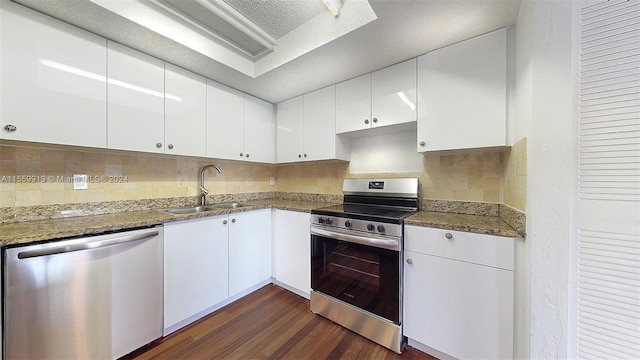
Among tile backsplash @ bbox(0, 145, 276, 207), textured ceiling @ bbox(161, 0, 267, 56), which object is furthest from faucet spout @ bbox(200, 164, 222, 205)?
textured ceiling @ bbox(161, 0, 267, 56)

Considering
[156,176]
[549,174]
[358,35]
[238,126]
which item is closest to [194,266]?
[156,176]

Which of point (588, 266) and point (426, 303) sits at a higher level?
point (588, 266)

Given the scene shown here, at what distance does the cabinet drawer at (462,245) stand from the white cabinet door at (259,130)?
1.78 m

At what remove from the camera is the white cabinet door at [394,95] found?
64.5 inches

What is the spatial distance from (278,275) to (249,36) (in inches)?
87.3

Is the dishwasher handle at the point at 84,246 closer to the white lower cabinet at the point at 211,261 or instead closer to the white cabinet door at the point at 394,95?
the white lower cabinet at the point at 211,261

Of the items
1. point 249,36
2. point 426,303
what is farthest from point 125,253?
point 426,303

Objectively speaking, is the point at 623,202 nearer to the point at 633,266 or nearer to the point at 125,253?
the point at 633,266

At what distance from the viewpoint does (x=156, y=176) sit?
194 centimetres

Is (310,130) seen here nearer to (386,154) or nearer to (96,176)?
(386,154)

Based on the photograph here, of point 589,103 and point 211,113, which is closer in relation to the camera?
point 589,103

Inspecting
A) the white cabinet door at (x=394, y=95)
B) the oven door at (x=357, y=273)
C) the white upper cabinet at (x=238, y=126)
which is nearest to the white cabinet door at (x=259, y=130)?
the white upper cabinet at (x=238, y=126)

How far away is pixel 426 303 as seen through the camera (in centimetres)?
134

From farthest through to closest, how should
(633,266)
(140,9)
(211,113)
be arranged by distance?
(211,113)
(140,9)
(633,266)
